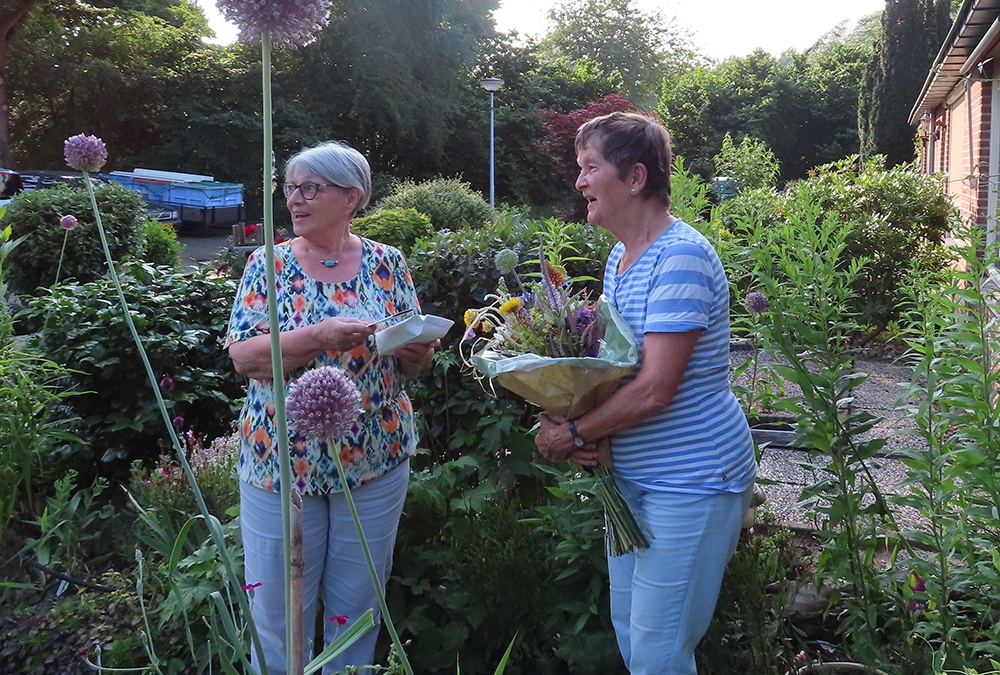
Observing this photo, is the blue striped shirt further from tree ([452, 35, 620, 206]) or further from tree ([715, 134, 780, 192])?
tree ([452, 35, 620, 206])

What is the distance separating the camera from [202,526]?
11.1 feet

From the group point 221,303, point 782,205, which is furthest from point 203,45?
point 221,303

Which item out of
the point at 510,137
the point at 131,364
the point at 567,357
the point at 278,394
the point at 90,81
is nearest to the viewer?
the point at 278,394

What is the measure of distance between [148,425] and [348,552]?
7.12 ft

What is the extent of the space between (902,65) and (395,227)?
19615 millimetres

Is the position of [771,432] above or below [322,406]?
below

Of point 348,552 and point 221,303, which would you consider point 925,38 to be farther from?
point 348,552

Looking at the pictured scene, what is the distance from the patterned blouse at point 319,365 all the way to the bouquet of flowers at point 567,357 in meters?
0.47

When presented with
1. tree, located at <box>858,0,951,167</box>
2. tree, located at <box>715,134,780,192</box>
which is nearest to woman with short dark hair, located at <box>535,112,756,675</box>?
tree, located at <box>715,134,780,192</box>

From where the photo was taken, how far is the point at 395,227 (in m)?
9.94

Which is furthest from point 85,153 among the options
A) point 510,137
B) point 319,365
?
point 510,137

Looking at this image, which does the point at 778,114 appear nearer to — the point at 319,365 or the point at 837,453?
the point at 837,453

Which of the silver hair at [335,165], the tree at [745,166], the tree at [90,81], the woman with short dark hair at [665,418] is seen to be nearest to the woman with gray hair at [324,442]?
the silver hair at [335,165]

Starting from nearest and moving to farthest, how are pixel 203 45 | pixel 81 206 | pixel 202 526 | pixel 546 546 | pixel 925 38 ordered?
pixel 546 546
pixel 202 526
pixel 81 206
pixel 925 38
pixel 203 45
